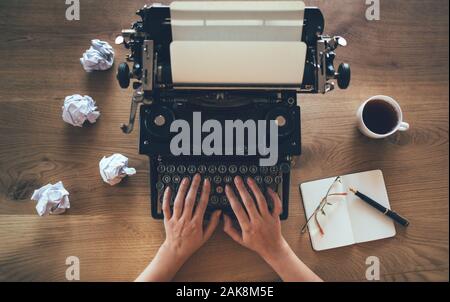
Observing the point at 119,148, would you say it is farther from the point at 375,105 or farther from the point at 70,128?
the point at 375,105

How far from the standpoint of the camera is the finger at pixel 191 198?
1.09 m

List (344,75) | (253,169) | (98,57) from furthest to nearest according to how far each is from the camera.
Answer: (98,57)
(253,169)
(344,75)

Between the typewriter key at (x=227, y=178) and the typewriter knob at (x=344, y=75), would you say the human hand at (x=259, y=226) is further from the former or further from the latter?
the typewriter knob at (x=344, y=75)

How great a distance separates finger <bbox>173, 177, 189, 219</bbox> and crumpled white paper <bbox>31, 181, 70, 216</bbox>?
12.5 inches

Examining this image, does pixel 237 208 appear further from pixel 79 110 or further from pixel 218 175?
pixel 79 110

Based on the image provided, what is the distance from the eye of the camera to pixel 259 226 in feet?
3.68

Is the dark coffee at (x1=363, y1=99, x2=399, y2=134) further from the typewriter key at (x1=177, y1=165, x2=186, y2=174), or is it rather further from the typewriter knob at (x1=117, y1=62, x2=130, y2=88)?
the typewriter knob at (x1=117, y1=62, x2=130, y2=88)

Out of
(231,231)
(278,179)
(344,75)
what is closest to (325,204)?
(278,179)

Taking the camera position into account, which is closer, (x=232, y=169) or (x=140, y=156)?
(x=232, y=169)

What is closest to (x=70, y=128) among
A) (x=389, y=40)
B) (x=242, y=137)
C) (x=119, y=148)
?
(x=119, y=148)

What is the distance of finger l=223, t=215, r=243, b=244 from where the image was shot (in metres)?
1.13

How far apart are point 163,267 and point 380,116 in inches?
29.7

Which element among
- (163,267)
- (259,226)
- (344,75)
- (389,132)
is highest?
(344,75)

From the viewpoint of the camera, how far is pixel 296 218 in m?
1.18
